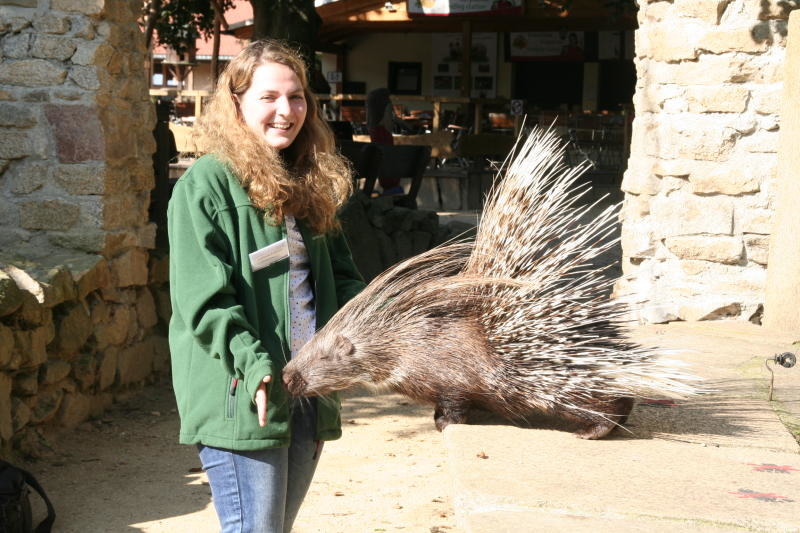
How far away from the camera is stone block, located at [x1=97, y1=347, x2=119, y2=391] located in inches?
190

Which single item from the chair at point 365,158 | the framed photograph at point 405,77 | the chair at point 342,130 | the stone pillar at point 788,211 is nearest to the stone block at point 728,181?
the stone pillar at point 788,211

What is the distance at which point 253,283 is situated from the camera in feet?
6.34

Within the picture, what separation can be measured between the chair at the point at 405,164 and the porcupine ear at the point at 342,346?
6.00 m

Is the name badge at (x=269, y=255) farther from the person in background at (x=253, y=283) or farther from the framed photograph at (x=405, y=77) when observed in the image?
the framed photograph at (x=405, y=77)

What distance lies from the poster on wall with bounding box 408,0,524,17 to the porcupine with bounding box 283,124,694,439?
11.2 m

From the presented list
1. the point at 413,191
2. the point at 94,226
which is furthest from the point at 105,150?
the point at 413,191

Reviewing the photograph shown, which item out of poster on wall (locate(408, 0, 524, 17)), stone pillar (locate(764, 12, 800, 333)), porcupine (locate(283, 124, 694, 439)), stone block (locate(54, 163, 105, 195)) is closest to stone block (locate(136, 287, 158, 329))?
stone block (locate(54, 163, 105, 195))

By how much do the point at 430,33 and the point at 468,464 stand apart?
15.0 meters

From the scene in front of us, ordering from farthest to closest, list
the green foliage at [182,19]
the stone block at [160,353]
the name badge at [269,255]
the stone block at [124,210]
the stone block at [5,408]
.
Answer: the green foliage at [182,19] < the stone block at [160,353] < the stone block at [124,210] < the stone block at [5,408] < the name badge at [269,255]

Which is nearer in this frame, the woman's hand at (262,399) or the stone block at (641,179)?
the woman's hand at (262,399)

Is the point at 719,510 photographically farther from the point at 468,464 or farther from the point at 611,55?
the point at 611,55

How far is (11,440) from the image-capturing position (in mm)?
4082

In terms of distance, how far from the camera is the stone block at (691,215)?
384 cm

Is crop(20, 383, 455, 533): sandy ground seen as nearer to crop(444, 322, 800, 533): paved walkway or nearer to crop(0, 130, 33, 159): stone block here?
crop(444, 322, 800, 533): paved walkway
